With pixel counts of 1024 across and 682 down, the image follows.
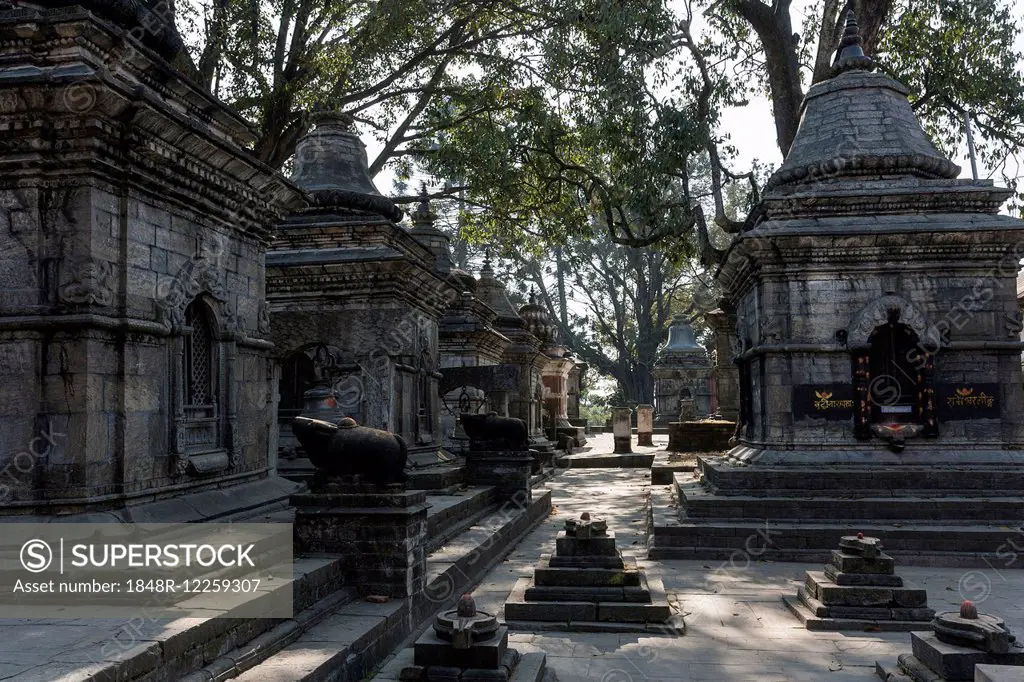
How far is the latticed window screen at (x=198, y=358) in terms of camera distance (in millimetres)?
6551

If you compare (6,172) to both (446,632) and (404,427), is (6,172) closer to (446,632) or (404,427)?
(446,632)

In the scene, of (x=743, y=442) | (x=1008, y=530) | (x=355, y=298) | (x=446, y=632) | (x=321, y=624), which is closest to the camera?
(x=446, y=632)

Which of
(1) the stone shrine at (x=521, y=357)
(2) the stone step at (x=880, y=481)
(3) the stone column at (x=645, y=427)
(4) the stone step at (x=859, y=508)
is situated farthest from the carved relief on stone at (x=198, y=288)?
(3) the stone column at (x=645, y=427)

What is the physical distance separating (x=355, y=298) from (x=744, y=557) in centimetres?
600

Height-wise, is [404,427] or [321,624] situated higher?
[404,427]

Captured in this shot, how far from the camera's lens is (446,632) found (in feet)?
16.5

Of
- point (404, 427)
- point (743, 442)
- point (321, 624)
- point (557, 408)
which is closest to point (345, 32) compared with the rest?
point (404, 427)

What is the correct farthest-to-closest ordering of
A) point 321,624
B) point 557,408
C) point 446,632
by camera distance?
point 557,408 < point 321,624 < point 446,632

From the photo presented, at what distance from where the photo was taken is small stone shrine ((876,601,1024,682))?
4992 mm

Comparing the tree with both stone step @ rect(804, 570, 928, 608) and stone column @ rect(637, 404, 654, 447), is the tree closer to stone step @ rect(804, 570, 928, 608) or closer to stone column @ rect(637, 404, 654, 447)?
stone column @ rect(637, 404, 654, 447)

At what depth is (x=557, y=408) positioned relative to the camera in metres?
28.8

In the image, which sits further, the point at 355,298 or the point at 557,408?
the point at 557,408

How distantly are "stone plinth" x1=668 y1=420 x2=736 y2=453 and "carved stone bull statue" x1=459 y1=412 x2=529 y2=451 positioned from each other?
772 centimetres

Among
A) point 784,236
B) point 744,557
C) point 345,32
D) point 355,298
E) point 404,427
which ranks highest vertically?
point 345,32
